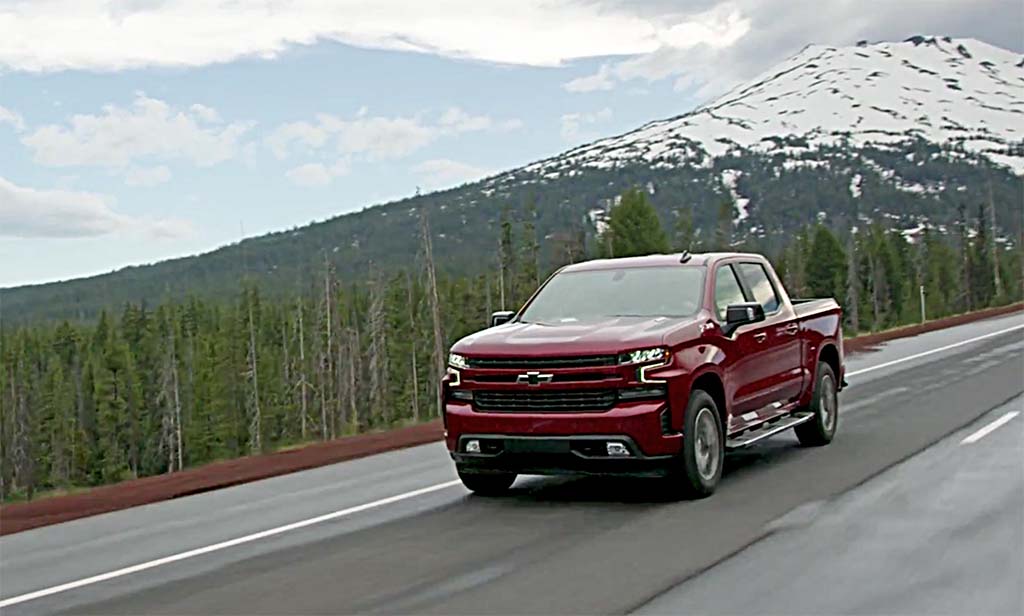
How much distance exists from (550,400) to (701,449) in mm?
1295

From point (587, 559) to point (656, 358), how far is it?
81.1 inches

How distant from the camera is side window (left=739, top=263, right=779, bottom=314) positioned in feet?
36.6

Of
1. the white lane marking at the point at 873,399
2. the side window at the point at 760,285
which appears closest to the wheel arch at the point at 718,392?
the side window at the point at 760,285

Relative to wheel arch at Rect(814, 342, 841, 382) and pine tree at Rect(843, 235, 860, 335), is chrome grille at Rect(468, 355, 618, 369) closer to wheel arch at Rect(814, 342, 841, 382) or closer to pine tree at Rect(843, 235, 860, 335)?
wheel arch at Rect(814, 342, 841, 382)

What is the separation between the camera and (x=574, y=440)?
882 centimetres

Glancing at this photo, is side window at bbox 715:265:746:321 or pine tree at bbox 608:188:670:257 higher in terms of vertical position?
pine tree at bbox 608:188:670:257

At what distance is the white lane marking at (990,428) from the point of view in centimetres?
1189

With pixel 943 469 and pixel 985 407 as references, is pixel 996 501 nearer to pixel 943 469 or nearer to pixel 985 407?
pixel 943 469

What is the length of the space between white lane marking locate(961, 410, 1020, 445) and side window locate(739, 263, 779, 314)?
95.1 inches

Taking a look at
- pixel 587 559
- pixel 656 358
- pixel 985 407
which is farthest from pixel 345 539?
pixel 985 407

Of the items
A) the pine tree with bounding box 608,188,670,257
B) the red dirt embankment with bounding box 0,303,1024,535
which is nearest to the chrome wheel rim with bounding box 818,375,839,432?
the red dirt embankment with bounding box 0,303,1024,535

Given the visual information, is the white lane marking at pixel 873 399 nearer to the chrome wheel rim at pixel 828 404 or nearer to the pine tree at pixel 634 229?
the chrome wheel rim at pixel 828 404


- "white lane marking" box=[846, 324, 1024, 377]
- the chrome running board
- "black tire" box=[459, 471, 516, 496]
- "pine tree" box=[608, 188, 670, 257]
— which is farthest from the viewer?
"pine tree" box=[608, 188, 670, 257]

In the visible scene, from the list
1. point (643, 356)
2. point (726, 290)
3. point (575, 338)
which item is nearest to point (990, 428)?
point (726, 290)
